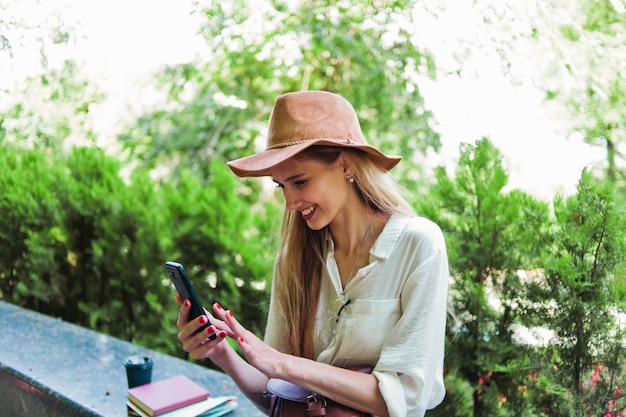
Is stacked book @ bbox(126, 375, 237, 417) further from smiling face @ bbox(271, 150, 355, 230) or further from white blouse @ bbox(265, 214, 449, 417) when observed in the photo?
smiling face @ bbox(271, 150, 355, 230)

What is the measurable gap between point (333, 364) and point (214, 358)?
353 mm

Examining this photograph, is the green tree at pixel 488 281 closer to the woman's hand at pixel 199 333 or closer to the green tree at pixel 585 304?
the green tree at pixel 585 304

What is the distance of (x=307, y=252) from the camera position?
169 centimetres

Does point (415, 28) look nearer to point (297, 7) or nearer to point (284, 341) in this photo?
point (297, 7)

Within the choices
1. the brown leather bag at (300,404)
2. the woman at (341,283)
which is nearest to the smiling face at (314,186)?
the woman at (341,283)

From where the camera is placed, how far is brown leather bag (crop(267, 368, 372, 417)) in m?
1.33

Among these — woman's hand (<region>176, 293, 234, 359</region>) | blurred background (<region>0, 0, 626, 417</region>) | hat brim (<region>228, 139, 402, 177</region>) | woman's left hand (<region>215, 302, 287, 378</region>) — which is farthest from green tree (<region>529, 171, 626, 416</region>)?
woman's hand (<region>176, 293, 234, 359</region>)

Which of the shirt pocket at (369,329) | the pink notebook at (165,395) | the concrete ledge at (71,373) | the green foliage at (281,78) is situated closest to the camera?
the shirt pocket at (369,329)

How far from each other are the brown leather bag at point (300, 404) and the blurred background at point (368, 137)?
2.08 feet

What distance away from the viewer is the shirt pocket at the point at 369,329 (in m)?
1.40

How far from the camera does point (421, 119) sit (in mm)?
4395

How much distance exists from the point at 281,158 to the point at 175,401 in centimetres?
102

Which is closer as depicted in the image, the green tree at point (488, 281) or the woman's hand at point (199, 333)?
the woman's hand at point (199, 333)

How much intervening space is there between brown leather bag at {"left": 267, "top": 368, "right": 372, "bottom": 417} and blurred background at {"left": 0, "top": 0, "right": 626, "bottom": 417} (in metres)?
0.63
